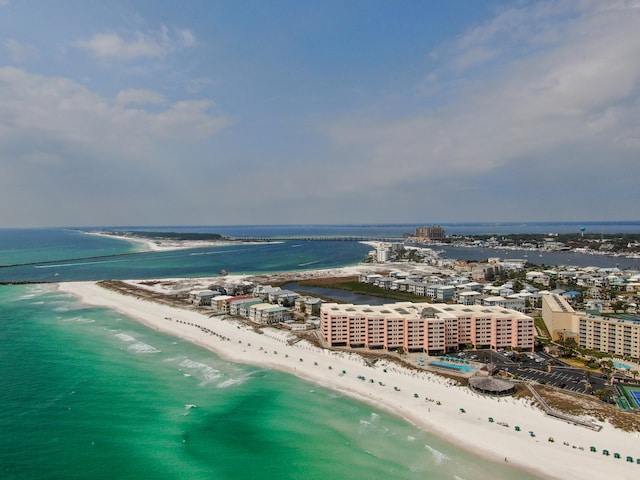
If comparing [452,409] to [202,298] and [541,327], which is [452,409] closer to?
[541,327]

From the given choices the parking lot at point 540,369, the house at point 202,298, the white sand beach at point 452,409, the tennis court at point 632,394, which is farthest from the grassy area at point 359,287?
the tennis court at point 632,394

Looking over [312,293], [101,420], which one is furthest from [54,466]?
[312,293]

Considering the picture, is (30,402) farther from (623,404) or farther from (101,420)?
(623,404)

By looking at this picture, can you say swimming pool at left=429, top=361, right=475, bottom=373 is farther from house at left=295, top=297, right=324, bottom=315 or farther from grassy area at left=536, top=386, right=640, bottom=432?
house at left=295, top=297, right=324, bottom=315

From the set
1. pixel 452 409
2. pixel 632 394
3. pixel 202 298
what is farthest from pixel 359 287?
pixel 632 394

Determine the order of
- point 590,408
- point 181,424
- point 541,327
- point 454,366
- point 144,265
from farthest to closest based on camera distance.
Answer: point 144,265
point 541,327
point 454,366
point 590,408
point 181,424

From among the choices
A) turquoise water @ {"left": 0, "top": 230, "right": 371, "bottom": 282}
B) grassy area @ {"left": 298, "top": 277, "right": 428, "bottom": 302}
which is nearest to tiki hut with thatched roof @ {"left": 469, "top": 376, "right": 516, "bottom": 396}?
grassy area @ {"left": 298, "top": 277, "right": 428, "bottom": 302}
